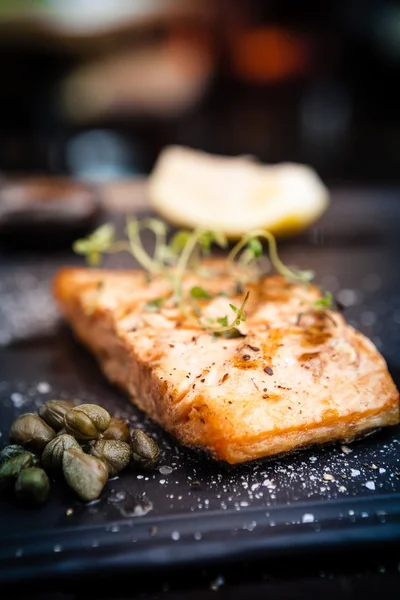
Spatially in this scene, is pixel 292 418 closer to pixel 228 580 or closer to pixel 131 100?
pixel 228 580

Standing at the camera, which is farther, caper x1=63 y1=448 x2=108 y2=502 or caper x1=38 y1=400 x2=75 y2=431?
caper x1=38 y1=400 x2=75 y2=431

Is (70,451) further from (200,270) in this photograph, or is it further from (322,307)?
(200,270)

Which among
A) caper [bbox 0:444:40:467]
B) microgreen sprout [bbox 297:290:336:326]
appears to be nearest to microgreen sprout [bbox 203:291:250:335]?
microgreen sprout [bbox 297:290:336:326]

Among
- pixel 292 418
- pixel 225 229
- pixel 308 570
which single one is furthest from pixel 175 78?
pixel 308 570

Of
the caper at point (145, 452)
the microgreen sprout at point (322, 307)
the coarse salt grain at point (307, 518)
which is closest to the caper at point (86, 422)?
the caper at point (145, 452)

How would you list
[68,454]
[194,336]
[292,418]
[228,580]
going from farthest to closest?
[194,336]
[292,418]
[68,454]
[228,580]

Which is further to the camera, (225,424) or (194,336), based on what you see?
(194,336)

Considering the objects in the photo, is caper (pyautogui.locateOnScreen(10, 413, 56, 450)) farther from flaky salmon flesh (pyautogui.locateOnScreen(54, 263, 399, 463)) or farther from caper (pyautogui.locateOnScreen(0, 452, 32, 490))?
flaky salmon flesh (pyautogui.locateOnScreen(54, 263, 399, 463))
